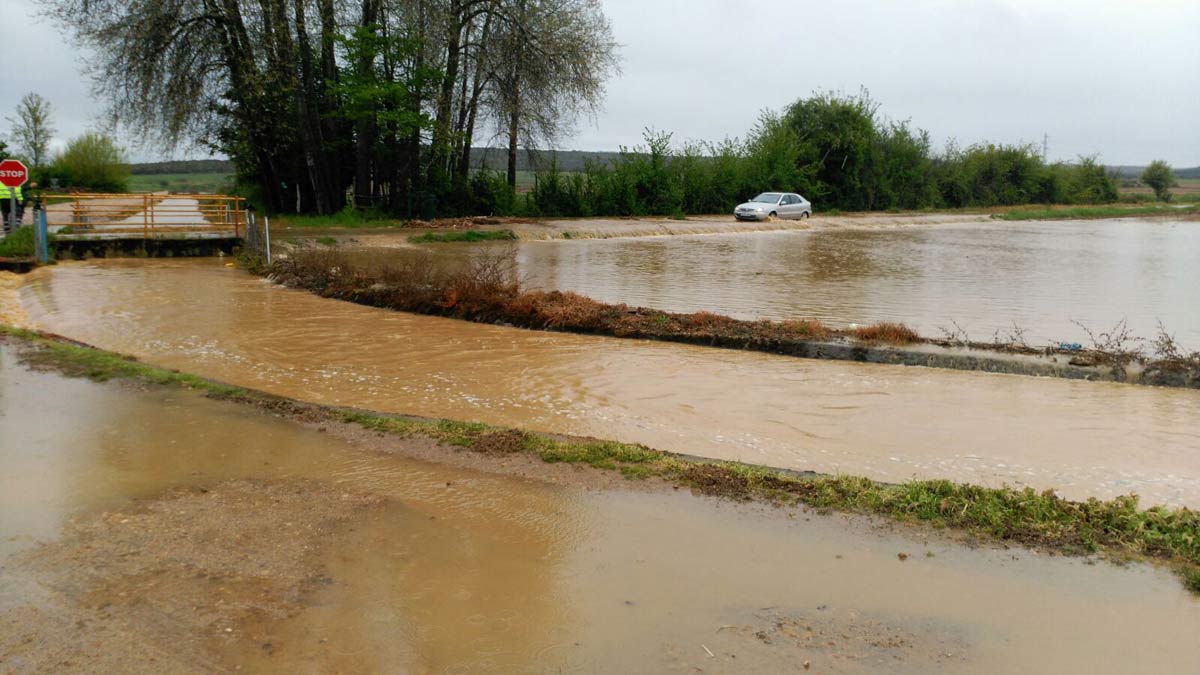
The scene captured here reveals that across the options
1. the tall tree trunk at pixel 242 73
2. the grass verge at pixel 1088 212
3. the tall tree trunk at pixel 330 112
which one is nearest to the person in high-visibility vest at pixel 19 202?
the tall tree trunk at pixel 242 73

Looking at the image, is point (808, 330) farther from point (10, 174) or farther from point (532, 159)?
point (532, 159)

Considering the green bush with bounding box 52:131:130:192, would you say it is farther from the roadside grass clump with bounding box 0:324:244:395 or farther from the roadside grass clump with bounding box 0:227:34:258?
the roadside grass clump with bounding box 0:324:244:395

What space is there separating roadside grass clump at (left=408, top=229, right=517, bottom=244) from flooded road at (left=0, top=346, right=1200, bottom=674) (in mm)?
23528

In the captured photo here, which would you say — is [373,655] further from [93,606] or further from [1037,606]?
[1037,606]

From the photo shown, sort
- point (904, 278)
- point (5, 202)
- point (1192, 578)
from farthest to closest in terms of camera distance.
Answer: point (5, 202), point (904, 278), point (1192, 578)

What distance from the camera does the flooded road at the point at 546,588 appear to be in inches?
161

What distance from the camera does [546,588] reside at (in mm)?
4793

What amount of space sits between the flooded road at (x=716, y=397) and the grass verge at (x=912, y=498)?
0.91 m

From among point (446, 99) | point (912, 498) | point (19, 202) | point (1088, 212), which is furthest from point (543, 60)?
point (1088, 212)

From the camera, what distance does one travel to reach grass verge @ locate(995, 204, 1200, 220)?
58750mm

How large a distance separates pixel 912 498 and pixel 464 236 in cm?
2633

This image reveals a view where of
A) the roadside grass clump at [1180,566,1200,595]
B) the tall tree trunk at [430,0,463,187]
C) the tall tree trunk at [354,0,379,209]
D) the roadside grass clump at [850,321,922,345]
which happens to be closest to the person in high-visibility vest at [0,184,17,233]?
the tall tree trunk at [354,0,379,209]

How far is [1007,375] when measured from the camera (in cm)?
1062

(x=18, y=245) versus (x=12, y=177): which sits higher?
(x=12, y=177)
